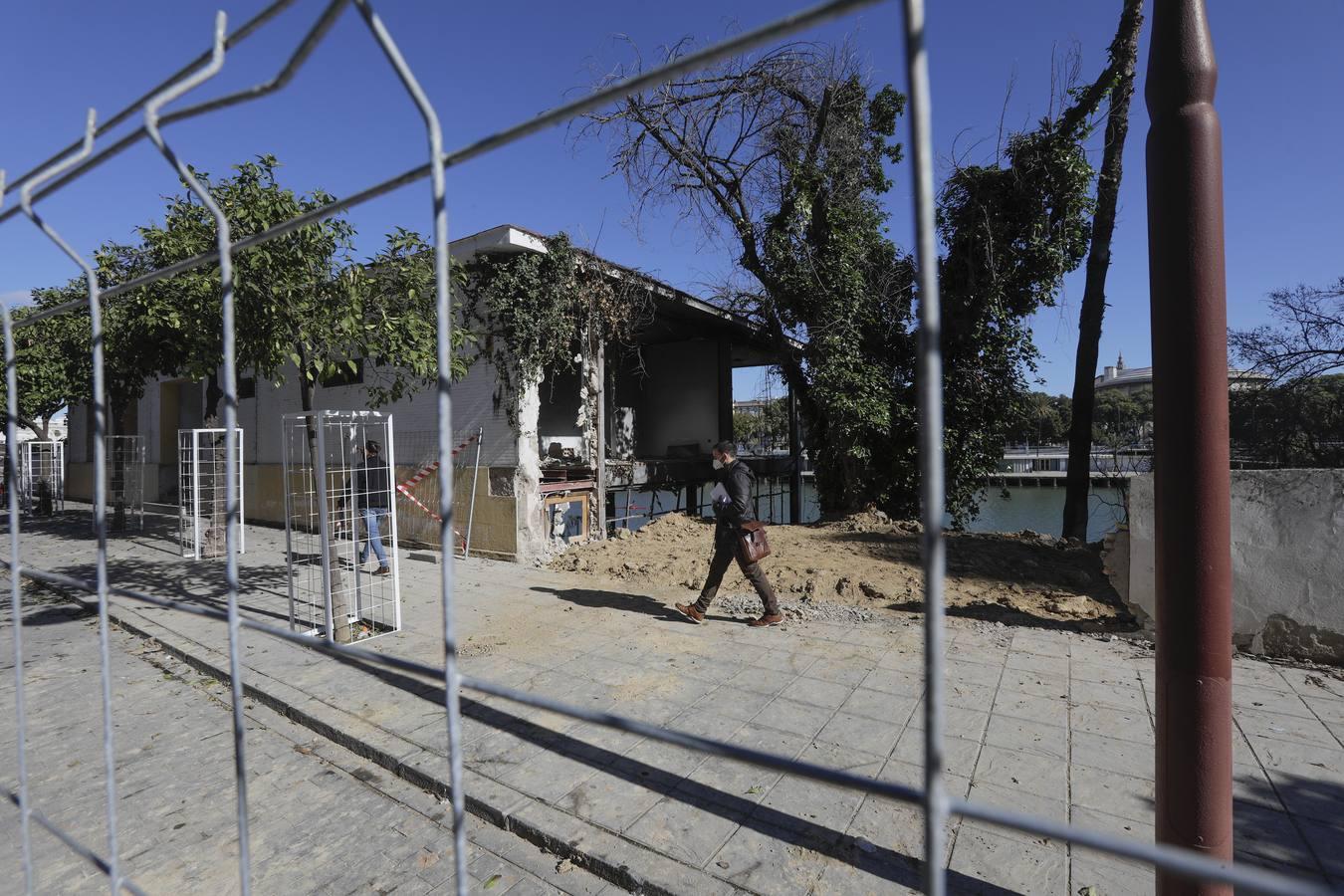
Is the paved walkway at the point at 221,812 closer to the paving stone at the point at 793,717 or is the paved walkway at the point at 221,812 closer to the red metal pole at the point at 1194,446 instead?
the paving stone at the point at 793,717

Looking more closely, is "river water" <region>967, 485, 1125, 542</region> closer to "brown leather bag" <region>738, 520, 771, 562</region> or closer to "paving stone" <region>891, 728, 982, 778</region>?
"brown leather bag" <region>738, 520, 771, 562</region>

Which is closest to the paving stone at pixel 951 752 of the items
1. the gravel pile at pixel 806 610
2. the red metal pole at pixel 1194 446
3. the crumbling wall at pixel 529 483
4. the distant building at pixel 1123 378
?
the red metal pole at pixel 1194 446

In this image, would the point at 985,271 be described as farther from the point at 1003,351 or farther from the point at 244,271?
the point at 244,271

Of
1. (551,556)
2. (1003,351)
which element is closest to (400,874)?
(551,556)

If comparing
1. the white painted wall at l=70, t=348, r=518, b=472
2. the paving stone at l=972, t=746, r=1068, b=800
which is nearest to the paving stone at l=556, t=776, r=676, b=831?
the paving stone at l=972, t=746, r=1068, b=800

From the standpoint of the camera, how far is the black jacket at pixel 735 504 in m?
6.51

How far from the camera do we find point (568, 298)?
34.9 ft

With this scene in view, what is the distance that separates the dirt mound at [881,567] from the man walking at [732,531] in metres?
1.01

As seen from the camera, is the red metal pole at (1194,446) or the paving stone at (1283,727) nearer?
the red metal pole at (1194,446)

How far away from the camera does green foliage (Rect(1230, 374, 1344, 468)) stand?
11695mm

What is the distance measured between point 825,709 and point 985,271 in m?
9.60

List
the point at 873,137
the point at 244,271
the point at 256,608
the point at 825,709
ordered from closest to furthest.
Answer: the point at 825,709
the point at 244,271
the point at 256,608
the point at 873,137

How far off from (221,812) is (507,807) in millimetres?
1579

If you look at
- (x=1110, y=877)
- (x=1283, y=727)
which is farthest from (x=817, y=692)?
→ (x=1283, y=727)
